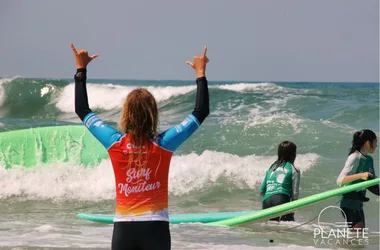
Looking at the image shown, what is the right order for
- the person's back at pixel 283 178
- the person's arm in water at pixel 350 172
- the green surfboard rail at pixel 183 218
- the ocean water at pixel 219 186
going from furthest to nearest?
the green surfboard rail at pixel 183 218, the person's back at pixel 283 178, the ocean water at pixel 219 186, the person's arm in water at pixel 350 172

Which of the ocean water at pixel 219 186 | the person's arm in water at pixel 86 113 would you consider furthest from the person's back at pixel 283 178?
the person's arm in water at pixel 86 113

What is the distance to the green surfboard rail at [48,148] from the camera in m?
10.7

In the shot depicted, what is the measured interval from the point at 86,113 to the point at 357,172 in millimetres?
3049

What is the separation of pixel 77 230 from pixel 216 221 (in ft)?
5.06

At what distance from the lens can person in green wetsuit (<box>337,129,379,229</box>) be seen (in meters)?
5.41

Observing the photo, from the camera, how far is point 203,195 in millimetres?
9594

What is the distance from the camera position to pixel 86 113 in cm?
309

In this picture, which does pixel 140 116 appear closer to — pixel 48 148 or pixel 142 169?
pixel 142 169

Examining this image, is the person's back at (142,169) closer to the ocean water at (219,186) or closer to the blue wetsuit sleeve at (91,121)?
the blue wetsuit sleeve at (91,121)

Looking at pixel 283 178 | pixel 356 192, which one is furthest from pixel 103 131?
pixel 283 178

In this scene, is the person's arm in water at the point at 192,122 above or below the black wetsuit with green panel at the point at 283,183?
above

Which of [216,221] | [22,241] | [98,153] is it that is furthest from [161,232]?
[98,153]

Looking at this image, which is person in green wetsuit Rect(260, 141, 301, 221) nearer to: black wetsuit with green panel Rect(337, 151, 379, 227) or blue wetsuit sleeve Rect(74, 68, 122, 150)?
black wetsuit with green panel Rect(337, 151, 379, 227)

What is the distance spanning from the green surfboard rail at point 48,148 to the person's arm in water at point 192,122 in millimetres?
7906
